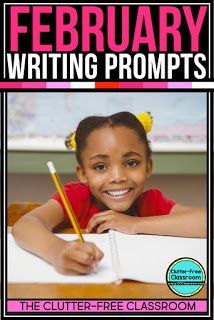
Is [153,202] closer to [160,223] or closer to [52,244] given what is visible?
[160,223]

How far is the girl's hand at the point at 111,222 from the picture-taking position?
0.78 metres

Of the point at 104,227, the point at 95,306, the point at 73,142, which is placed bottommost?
the point at 95,306

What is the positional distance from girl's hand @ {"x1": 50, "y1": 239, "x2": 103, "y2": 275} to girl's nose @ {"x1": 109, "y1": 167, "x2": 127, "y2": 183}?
4.4 inches

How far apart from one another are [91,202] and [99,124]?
0.40 feet

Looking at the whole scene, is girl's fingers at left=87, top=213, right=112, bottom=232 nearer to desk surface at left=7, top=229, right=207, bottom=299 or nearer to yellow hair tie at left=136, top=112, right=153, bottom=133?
desk surface at left=7, top=229, right=207, bottom=299

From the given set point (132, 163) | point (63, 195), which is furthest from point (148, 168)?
point (63, 195)

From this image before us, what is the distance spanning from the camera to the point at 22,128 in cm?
79

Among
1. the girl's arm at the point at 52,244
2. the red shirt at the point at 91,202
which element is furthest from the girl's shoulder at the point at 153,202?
the girl's arm at the point at 52,244

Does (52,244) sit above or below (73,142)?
below

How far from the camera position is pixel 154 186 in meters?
0.79

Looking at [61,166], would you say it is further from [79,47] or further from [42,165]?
[79,47]

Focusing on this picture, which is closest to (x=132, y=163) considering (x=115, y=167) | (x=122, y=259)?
(x=115, y=167)

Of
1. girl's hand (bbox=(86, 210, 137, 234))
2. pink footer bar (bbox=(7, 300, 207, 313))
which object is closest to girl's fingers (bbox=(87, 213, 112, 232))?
girl's hand (bbox=(86, 210, 137, 234))

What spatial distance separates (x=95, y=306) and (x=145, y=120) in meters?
0.29
